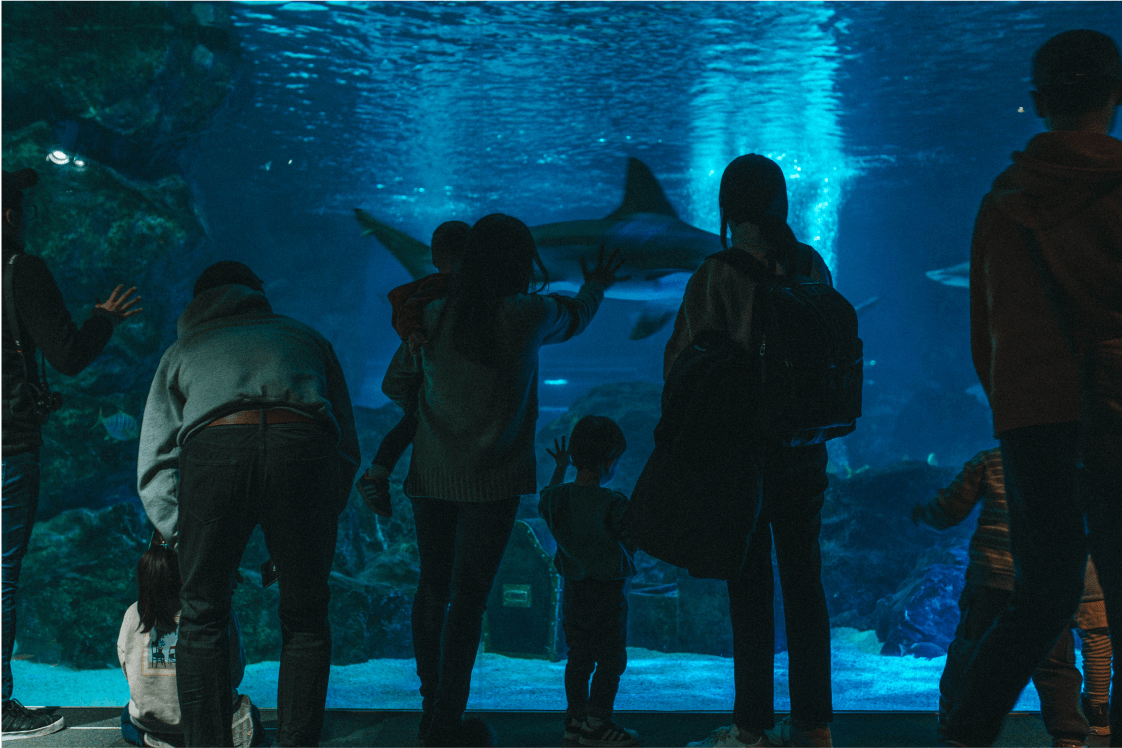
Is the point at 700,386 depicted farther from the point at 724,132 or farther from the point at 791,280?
the point at 724,132

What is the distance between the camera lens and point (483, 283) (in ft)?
8.82

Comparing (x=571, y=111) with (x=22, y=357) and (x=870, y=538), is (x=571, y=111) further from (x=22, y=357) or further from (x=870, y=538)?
(x=22, y=357)

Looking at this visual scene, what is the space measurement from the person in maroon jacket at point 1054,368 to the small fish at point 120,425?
19.7 ft

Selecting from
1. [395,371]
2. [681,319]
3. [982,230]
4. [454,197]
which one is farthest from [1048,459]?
[454,197]

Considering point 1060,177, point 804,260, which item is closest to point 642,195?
point 804,260

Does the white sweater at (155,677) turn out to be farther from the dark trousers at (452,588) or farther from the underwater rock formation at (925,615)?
the underwater rock formation at (925,615)

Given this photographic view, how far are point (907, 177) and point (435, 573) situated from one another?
18.8 metres

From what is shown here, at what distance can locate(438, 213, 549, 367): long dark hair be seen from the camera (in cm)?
268

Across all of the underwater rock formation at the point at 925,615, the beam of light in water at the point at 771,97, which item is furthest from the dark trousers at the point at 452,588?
the underwater rock formation at the point at 925,615

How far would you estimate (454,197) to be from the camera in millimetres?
15211

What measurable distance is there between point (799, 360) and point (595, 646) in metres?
1.39

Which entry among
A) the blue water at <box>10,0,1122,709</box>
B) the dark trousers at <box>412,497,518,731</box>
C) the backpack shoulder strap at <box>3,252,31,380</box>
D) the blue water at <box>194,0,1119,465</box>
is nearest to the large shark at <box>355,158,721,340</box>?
the blue water at <box>10,0,1122,709</box>

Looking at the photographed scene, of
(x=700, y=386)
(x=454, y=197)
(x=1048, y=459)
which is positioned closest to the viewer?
(x=1048, y=459)

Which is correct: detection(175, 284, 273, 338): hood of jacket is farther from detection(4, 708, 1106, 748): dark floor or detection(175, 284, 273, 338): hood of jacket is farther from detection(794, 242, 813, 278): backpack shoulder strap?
detection(794, 242, 813, 278): backpack shoulder strap
